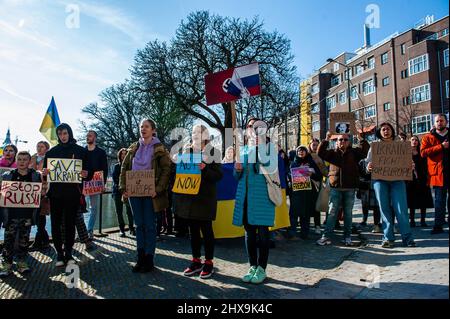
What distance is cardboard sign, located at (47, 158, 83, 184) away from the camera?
186 inches

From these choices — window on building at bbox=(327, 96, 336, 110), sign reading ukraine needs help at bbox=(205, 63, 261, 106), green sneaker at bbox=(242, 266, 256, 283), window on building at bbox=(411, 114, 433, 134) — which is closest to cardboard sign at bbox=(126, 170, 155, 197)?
green sneaker at bbox=(242, 266, 256, 283)

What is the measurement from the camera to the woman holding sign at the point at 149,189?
178 inches

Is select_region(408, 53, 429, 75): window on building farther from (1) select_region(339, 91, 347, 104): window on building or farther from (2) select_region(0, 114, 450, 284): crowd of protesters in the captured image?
(2) select_region(0, 114, 450, 284): crowd of protesters

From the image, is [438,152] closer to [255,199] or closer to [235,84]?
[255,199]

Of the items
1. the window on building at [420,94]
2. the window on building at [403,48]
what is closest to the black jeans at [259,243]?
the window on building at [420,94]

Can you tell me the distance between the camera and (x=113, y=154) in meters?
47.1

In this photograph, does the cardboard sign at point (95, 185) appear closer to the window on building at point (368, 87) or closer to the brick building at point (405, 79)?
the brick building at point (405, 79)

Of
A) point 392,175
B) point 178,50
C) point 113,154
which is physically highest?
point 178,50

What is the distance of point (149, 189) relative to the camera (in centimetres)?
448

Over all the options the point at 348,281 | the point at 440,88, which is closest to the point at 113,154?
the point at 440,88

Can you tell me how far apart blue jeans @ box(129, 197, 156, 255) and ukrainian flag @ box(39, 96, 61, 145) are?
3.16m

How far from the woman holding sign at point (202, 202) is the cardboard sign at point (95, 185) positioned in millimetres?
2689
